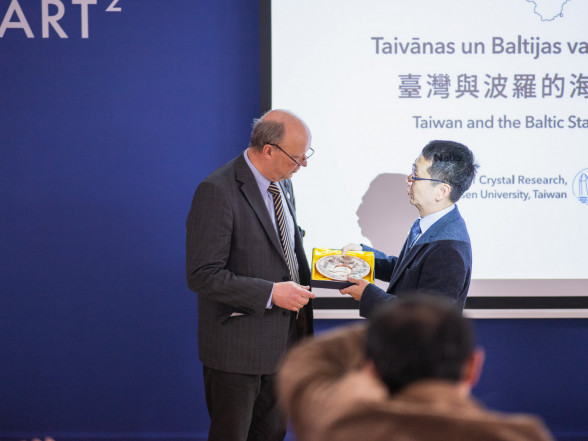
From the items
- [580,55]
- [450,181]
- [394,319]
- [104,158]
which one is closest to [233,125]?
[104,158]

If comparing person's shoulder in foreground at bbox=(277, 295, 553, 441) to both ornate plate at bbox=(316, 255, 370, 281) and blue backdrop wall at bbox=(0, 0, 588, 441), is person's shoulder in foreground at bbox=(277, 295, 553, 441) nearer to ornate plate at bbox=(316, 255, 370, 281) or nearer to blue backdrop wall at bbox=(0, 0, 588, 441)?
ornate plate at bbox=(316, 255, 370, 281)

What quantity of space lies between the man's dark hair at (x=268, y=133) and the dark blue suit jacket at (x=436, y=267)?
67cm

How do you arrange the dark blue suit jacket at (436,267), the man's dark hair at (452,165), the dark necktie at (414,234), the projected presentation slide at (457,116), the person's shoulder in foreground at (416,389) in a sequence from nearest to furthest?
the person's shoulder in foreground at (416,389) → the dark blue suit jacket at (436,267) → the man's dark hair at (452,165) → the dark necktie at (414,234) → the projected presentation slide at (457,116)

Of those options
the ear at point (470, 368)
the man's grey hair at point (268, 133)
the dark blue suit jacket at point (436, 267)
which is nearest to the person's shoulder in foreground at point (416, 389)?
the ear at point (470, 368)

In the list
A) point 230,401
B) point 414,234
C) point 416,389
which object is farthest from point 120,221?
point 416,389

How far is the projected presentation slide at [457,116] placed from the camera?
2881 mm

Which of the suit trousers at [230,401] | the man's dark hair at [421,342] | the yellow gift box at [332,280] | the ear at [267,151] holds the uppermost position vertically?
the ear at [267,151]

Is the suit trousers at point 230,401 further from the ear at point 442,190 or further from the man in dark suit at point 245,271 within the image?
the ear at point 442,190

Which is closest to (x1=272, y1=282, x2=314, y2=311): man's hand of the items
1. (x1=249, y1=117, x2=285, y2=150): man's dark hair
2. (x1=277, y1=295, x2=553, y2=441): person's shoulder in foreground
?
(x1=249, y1=117, x2=285, y2=150): man's dark hair

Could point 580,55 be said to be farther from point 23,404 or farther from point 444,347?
point 23,404

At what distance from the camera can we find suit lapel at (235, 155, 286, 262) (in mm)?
2197

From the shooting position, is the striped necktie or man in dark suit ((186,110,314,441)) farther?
the striped necktie

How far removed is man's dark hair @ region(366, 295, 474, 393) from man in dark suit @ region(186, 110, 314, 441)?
126 cm

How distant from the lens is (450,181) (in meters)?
2.11
